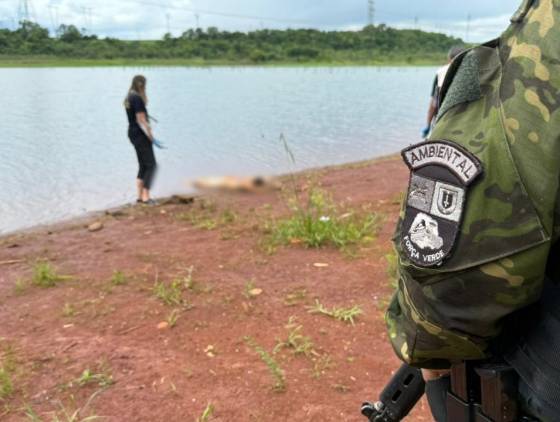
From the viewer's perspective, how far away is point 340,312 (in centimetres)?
322

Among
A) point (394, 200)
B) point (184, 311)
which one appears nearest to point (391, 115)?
point (394, 200)

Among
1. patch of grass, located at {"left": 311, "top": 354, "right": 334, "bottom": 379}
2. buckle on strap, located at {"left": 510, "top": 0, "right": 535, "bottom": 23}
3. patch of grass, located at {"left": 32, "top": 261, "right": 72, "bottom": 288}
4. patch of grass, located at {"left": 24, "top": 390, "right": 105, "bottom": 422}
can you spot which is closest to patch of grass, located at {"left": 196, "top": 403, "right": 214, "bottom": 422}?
patch of grass, located at {"left": 24, "top": 390, "right": 105, "bottom": 422}

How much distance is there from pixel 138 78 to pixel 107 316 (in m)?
3.82

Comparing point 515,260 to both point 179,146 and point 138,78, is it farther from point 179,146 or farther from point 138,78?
point 179,146

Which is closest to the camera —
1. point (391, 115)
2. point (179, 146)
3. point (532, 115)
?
point (532, 115)

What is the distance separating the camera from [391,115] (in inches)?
742

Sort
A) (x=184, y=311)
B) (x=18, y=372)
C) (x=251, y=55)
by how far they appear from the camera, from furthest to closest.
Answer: (x=251, y=55)
(x=184, y=311)
(x=18, y=372)

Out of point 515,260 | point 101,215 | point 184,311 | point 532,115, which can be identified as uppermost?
point 532,115

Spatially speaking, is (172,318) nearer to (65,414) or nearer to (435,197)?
(65,414)

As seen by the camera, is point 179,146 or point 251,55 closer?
point 179,146

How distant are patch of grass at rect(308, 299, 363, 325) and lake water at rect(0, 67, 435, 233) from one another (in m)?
1.18

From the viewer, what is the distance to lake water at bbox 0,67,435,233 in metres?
7.93

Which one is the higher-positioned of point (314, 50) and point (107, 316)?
point (314, 50)

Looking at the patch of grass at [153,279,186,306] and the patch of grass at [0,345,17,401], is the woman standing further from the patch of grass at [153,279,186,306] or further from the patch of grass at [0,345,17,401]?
the patch of grass at [0,345,17,401]
